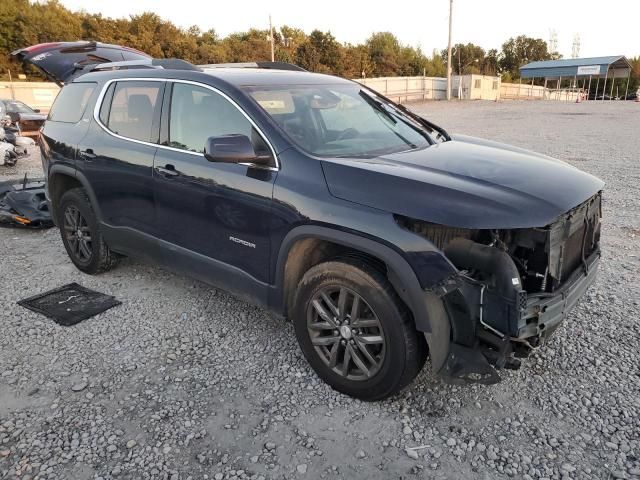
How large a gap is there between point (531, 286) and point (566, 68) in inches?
2371

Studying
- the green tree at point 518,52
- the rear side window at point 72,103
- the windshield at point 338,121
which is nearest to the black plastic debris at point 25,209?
the rear side window at point 72,103

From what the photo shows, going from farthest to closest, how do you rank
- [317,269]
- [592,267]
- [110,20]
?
[110,20], [592,267], [317,269]

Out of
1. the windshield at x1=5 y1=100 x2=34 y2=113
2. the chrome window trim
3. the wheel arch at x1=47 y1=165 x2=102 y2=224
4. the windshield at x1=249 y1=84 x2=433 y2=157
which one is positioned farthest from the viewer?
the windshield at x1=5 y1=100 x2=34 y2=113

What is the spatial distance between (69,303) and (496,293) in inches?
141

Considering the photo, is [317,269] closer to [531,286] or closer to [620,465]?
[531,286]

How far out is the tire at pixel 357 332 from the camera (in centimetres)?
274

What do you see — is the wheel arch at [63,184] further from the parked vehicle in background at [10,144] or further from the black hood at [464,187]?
the parked vehicle in background at [10,144]

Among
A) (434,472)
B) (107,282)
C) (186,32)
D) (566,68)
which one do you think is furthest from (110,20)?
(434,472)

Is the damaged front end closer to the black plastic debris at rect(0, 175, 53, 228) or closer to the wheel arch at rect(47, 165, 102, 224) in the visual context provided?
the wheel arch at rect(47, 165, 102, 224)

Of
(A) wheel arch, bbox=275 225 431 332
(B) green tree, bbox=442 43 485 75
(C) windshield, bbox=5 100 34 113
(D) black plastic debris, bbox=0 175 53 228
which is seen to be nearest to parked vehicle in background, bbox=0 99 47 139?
(C) windshield, bbox=5 100 34 113

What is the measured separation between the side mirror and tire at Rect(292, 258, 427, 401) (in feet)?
2.56

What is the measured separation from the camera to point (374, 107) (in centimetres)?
411

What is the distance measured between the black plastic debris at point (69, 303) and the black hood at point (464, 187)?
2527 millimetres

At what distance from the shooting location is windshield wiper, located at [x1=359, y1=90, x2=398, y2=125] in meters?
4.08
